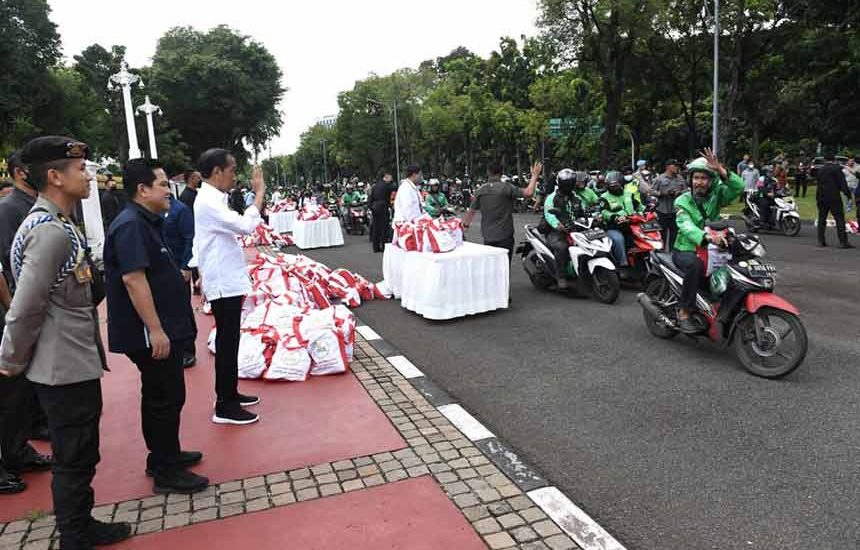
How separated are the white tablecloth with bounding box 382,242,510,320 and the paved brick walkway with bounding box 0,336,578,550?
3.33 m

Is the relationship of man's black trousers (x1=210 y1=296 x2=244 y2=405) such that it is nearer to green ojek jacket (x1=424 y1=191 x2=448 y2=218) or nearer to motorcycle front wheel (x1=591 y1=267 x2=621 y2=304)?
motorcycle front wheel (x1=591 y1=267 x2=621 y2=304)

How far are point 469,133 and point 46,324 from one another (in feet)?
149

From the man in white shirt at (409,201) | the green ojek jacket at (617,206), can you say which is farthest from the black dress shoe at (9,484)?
the green ojek jacket at (617,206)

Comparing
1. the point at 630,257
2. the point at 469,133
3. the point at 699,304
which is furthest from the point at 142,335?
the point at 469,133

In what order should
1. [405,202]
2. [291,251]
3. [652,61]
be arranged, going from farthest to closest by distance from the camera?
[652,61], [291,251], [405,202]

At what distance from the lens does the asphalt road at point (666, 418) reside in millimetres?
3330

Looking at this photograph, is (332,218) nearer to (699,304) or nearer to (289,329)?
(289,329)

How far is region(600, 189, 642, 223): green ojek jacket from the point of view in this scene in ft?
30.9

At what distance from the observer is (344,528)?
11.0 ft

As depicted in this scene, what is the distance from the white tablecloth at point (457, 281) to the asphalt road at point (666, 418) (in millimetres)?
243

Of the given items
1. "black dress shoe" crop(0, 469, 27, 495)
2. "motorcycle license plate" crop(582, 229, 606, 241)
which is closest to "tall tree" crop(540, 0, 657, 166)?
"motorcycle license plate" crop(582, 229, 606, 241)

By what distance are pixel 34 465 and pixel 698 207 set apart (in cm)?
553

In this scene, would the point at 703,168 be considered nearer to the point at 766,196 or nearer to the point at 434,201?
the point at 434,201

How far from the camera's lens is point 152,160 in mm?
3900
